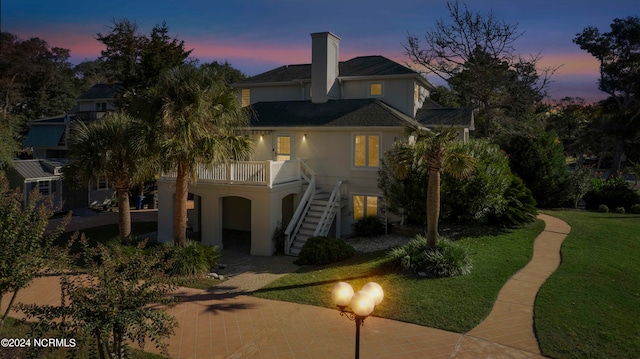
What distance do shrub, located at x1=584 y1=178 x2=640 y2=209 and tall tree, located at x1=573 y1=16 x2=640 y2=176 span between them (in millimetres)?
16010

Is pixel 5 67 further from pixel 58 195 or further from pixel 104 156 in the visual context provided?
pixel 104 156

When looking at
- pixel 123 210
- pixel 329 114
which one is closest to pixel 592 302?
pixel 329 114

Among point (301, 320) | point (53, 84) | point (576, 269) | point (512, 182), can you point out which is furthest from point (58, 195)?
point (53, 84)

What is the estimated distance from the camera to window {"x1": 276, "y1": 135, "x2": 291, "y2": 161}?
2128 cm

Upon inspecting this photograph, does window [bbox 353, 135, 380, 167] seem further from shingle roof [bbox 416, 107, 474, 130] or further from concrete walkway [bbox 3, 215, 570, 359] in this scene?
concrete walkway [bbox 3, 215, 570, 359]

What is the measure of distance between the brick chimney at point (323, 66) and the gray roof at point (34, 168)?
17.9 metres

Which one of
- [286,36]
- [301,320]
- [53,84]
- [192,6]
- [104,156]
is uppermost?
[53,84]

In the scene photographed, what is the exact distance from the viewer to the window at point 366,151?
1953 cm

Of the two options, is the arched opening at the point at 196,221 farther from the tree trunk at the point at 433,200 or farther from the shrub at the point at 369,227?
the tree trunk at the point at 433,200

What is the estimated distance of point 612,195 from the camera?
25047mm

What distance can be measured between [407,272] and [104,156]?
1170cm

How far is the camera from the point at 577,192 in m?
25.2

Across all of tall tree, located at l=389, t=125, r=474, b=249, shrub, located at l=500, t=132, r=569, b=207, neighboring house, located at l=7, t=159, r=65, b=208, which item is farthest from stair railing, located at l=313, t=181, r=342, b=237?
neighboring house, located at l=7, t=159, r=65, b=208

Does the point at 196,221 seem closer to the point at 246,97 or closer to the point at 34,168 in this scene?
the point at 246,97
